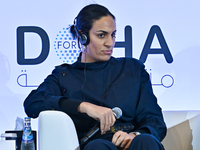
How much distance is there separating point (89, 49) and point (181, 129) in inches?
30.3

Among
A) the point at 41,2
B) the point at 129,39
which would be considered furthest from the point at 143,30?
the point at 41,2

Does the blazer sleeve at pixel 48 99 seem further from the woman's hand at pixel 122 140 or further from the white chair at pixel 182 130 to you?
the white chair at pixel 182 130

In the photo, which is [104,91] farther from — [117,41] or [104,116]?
[117,41]

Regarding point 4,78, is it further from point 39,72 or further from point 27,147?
point 27,147

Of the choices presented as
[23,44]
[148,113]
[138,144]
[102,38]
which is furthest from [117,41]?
[138,144]

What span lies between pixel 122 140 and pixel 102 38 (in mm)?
613

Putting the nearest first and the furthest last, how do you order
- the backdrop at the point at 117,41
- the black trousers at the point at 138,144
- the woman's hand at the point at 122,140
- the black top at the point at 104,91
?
the black trousers at the point at 138,144, the woman's hand at the point at 122,140, the black top at the point at 104,91, the backdrop at the point at 117,41

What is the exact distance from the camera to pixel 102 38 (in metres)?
1.90

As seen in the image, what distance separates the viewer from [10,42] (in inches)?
114

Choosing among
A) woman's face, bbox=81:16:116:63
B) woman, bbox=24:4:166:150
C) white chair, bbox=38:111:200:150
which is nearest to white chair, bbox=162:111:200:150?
white chair, bbox=38:111:200:150

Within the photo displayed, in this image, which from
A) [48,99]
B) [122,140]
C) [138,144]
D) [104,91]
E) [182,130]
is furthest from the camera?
[182,130]

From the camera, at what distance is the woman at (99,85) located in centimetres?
181

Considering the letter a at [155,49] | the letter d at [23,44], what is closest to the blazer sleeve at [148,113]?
the letter a at [155,49]

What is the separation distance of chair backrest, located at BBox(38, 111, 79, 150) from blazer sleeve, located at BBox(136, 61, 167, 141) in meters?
0.36
